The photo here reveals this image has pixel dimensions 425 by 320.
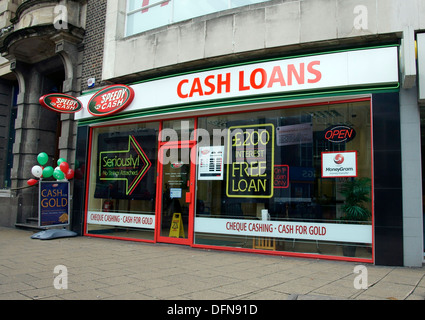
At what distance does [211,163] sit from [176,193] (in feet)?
3.89

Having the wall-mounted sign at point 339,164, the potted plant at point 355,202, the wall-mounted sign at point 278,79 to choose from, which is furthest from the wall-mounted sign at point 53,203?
the potted plant at point 355,202

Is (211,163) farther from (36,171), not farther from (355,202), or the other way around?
(36,171)

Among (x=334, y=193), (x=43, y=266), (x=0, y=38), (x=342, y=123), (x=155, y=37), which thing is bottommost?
(x=43, y=266)

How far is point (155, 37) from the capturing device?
29.1 ft

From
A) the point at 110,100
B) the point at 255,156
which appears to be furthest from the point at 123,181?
the point at 255,156

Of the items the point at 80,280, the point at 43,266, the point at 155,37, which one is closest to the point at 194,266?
the point at 80,280

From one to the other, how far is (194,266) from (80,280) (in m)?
1.86

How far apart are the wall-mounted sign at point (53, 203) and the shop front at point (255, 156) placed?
0.83 m

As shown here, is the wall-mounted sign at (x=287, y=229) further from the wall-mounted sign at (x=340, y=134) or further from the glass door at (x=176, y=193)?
the wall-mounted sign at (x=340, y=134)

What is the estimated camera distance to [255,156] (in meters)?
7.62

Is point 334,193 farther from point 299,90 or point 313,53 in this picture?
point 313,53

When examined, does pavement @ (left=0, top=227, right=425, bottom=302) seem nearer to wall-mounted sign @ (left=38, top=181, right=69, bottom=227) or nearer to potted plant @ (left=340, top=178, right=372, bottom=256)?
potted plant @ (left=340, top=178, right=372, bottom=256)

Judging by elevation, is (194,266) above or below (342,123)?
below
